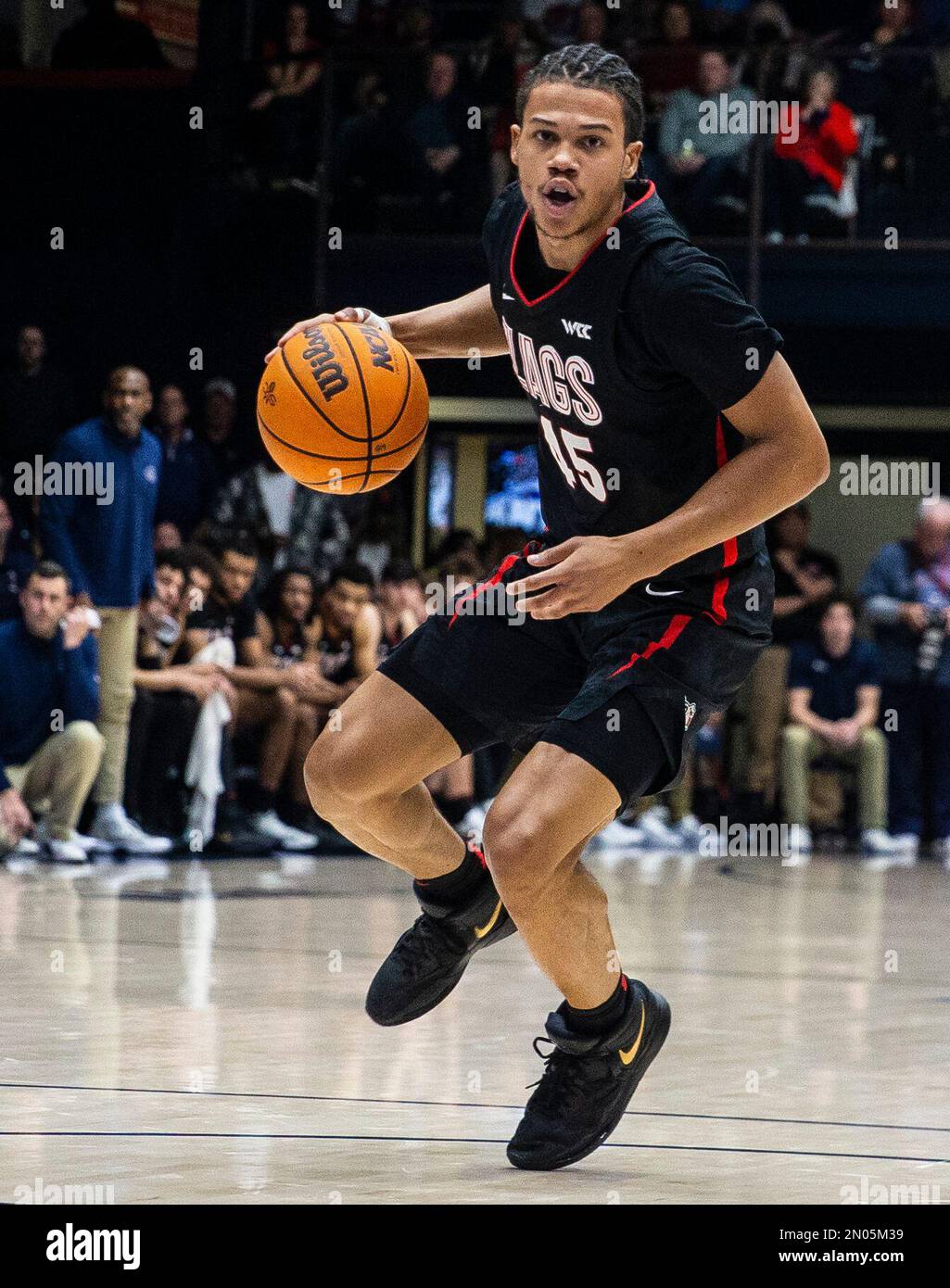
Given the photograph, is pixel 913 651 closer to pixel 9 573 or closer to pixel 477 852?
pixel 9 573

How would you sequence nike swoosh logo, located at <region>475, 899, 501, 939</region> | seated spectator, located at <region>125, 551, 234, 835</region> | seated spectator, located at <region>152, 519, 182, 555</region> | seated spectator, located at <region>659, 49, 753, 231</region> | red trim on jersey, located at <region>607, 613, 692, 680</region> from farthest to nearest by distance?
seated spectator, located at <region>659, 49, 753, 231</region> → seated spectator, located at <region>152, 519, 182, 555</region> → seated spectator, located at <region>125, 551, 234, 835</region> → nike swoosh logo, located at <region>475, 899, 501, 939</region> → red trim on jersey, located at <region>607, 613, 692, 680</region>

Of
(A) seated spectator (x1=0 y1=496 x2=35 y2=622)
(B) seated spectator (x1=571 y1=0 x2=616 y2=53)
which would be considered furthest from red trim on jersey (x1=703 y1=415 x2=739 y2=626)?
(B) seated spectator (x1=571 y1=0 x2=616 y2=53)

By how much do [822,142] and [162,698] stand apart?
550cm

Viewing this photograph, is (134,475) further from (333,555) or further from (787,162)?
(787,162)

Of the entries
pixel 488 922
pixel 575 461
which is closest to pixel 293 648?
pixel 488 922

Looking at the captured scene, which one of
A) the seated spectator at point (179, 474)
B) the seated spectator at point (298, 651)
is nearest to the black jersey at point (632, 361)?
the seated spectator at point (298, 651)

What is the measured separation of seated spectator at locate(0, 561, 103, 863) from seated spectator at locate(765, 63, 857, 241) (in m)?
5.50

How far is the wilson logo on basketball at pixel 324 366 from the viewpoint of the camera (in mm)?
3959

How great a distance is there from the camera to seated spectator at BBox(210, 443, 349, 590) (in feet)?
34.6

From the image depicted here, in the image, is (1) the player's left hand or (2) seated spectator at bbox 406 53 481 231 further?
(2) seated spectator at bbox 406 53 481 231

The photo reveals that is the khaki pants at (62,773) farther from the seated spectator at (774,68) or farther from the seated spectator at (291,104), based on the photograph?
the seated spectator at (774,68)

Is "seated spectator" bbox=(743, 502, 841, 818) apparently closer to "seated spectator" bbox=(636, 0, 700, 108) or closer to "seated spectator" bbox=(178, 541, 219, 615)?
"seated spectator" bbox=(636, 0, 700, 108)

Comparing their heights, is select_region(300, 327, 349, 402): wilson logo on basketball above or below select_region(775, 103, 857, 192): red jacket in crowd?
below
